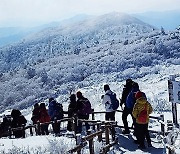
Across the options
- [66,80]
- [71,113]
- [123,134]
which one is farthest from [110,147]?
[66,80]

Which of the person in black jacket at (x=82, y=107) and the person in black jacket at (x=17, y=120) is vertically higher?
the person in black jacket at (x=82, y=107)

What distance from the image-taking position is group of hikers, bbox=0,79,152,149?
11.9m

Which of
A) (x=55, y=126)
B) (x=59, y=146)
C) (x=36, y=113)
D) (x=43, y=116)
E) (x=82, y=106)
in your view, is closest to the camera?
(x=59, y=146)

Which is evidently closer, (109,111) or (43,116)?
(109,111)

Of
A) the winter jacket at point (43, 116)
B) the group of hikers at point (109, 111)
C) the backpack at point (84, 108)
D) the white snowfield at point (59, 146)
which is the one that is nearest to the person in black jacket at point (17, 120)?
the group of hikers at point (109, 111)

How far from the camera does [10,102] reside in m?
66.4

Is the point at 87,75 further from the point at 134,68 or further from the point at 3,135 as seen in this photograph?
the point at 3,135

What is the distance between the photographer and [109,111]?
14.4 m

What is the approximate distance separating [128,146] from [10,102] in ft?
181

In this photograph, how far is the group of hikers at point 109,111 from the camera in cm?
1191

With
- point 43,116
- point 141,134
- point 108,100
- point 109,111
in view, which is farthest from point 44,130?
point 141,134

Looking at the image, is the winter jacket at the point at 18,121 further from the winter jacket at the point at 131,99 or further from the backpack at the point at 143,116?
the backpack at the point at 143,116

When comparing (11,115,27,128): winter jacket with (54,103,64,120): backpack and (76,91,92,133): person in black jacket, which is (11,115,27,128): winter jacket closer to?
(54,103,64,120): backpack

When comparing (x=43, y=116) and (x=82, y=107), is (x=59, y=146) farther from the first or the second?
(x=43, y=116)
